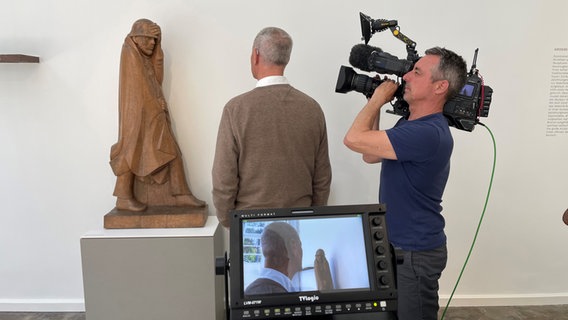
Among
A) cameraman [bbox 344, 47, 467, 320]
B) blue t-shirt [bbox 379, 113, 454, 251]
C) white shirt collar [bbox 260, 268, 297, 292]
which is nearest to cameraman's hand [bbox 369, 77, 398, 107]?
cameraman [bbox 344, 47, 467, 320]

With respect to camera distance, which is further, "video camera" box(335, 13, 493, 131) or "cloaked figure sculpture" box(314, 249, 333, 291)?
"video camera" box(335, 13, 493, 131)

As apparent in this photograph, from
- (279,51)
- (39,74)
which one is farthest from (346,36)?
(39,74)

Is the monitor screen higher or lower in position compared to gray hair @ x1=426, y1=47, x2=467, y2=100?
lower

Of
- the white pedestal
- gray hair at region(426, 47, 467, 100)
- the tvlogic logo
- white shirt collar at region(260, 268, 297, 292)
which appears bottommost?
the white pedestal

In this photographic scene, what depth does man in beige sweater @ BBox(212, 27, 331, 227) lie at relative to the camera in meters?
1.60

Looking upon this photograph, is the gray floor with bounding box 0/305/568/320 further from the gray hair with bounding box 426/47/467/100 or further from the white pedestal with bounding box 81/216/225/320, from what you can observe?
the gray hair with bounding box 426/47/467/100

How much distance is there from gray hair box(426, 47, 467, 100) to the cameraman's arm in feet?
0.50

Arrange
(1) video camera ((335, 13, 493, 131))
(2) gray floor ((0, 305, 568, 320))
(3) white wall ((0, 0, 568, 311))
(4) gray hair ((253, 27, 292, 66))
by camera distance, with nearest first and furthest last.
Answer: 1. (1) video camera ((335, 13, 493, 131))
2. (4) gray hair ((253, 27, 292, 66))
3. (3) white wall ((0, 0, 568, 311))
4. (2) gray floor ((0, 305, 568, 320))

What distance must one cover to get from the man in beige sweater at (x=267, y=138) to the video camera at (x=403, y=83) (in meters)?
0.21

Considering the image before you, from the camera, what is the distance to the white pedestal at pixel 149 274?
6.60 ft

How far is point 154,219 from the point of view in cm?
210

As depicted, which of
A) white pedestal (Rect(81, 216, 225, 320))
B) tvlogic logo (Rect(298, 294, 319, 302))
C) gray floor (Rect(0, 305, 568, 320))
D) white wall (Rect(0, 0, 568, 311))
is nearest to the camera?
tvlogic logo (Rect(298, 294, 319, 302))

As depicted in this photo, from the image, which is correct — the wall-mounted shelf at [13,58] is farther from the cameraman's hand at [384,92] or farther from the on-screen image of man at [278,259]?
the on-screen image of man at [278,259]

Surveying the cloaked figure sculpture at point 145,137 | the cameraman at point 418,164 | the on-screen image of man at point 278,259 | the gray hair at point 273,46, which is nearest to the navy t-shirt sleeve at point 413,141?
the cameraman at point 418,164
